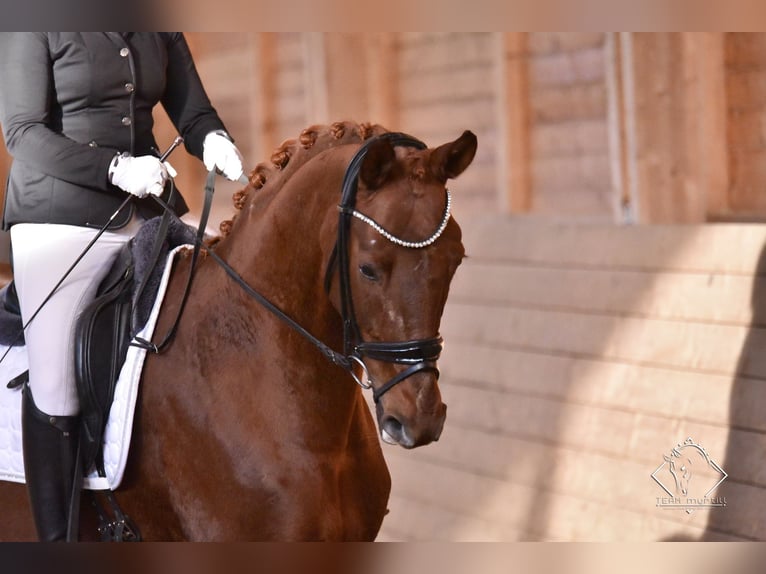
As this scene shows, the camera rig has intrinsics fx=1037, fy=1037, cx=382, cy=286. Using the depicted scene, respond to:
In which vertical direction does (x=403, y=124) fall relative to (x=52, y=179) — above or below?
above

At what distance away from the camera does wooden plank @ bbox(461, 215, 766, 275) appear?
3008 mm

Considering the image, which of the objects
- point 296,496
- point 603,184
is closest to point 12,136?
point 296,496

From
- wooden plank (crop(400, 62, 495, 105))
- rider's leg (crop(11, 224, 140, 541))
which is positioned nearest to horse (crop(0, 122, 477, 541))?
rider's leg (crop(11, 224, 140, 541))

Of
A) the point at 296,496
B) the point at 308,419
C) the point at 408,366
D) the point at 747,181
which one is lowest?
the point at 296,496

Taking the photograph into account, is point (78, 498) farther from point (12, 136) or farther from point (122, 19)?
point (122, 19)

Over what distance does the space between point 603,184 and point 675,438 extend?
3.39 feet

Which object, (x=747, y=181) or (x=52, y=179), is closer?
(x=52, y=179)

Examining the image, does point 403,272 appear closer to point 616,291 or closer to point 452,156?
point 452,156

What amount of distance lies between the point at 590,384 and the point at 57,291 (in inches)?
75.1

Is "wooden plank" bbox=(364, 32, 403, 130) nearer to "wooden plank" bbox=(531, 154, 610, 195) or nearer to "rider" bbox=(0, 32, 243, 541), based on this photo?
"wooden plank" bbox=(531, 154, 610, 195)

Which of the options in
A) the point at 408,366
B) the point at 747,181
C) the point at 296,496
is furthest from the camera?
the point at 747,181

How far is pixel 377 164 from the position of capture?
174cm

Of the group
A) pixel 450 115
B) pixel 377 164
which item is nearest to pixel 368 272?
pixel 377 164

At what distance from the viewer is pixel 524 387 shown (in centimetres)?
358
